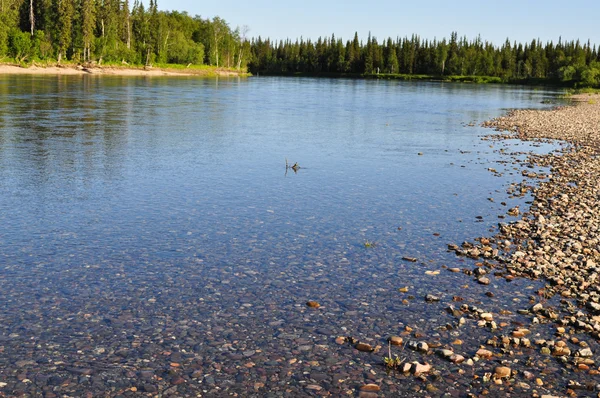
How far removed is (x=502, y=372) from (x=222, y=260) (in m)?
7.37

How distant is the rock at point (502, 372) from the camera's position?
30.6 feet

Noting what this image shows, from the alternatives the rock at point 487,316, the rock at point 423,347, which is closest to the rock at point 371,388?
the rock at point 423,347

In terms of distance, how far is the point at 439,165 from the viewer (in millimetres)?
30078

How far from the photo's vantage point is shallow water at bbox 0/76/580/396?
959 cm

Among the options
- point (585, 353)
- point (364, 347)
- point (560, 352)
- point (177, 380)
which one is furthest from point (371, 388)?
point (585, 353)

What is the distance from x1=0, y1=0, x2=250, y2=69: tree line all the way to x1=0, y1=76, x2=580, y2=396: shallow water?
11014cm

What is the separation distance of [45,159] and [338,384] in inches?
863

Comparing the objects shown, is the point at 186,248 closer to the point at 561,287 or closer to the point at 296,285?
the point at 296,285

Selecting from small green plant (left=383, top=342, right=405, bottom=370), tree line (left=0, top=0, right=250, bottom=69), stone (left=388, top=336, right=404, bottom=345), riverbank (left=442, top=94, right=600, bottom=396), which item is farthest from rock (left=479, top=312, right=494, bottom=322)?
tree line (left=0, top=0, right=250, bottom=69)

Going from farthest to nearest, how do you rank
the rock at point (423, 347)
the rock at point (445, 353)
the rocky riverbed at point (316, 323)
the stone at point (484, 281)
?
the stone at point (484, 281) → the rock at point (423, 347) → the rock at point (445, 353) → the rocky riverbed at point (316, 323)

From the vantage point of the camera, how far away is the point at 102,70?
143 m

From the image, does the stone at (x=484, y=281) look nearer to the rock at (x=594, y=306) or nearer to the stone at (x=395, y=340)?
the rock at (x=594, y=306)

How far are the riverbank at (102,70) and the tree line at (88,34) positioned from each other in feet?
14.1

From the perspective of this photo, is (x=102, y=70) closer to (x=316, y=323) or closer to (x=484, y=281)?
(x=484, y=281)
